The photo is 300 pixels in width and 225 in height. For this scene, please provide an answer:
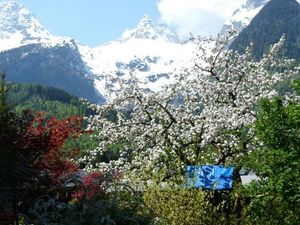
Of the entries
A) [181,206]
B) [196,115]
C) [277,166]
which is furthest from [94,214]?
[196,115]

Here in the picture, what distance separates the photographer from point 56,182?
9.67 meters

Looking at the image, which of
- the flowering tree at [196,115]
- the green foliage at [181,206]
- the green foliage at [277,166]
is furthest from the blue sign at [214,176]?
the green foliage at [181,206]

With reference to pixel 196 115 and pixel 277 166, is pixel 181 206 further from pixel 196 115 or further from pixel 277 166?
pixel 196 115

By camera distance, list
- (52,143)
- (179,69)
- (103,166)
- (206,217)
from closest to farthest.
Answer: (52,143) → (206,217) → (103,166) → (179,69)

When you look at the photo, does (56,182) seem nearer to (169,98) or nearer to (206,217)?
(206,217)

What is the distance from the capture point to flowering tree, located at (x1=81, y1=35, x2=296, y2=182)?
61.4ft

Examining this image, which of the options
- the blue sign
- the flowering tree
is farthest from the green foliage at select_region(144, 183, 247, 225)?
the blue sign

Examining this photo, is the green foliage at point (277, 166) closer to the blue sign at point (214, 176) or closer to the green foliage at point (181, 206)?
the green foliage at point (181, 206)

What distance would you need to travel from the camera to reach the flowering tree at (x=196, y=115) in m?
18.7

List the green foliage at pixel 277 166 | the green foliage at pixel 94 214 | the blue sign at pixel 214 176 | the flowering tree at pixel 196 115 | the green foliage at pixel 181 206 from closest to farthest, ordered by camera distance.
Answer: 1. the green foliage at pixel 94 214
2. the green foliage at pixel 181 206
3. the green foliage at pixel 277 166
4. the flowering tree at pixel 196 115
5. the blue sign at pixel 214 176

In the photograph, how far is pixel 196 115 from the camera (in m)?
20.3

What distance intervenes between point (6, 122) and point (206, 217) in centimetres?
694

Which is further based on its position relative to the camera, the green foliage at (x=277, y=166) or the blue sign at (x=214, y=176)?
the blue sign at (x=214, y=176)

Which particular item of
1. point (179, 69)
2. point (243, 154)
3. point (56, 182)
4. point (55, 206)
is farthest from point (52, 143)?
point (179, 69)
